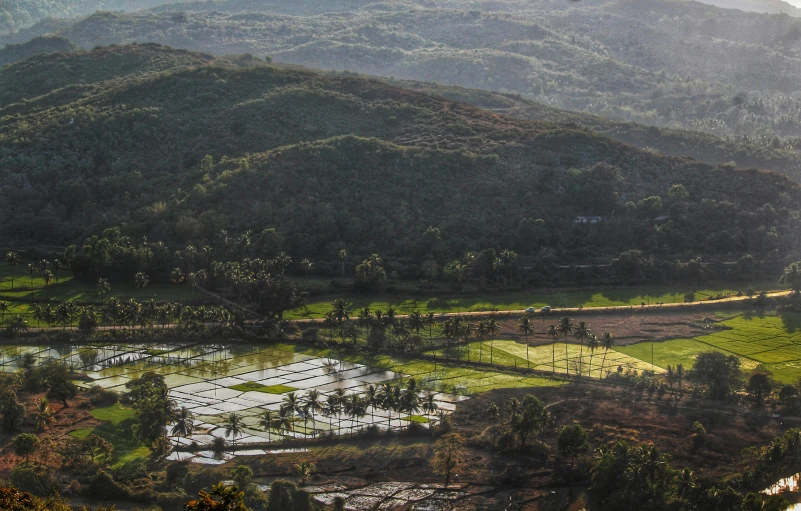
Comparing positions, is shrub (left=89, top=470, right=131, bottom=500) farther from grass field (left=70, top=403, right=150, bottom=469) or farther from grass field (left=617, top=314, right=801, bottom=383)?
grass field (left=617, top=314, right=801, bottom=383)

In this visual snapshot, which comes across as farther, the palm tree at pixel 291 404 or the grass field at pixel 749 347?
the grass field at pixel 749 347

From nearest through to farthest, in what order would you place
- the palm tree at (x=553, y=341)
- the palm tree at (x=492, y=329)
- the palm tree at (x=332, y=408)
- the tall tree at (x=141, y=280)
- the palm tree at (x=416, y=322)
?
the palm tree at (x=332, y=408) → the palm tree at (x=553, y=341) → the palm tree at (x=492, y=329) → the palm tree at (x=416, y=322) → the tall tree at (x=141, y=280)

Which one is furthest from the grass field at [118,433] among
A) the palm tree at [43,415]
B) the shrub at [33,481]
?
the shrub at [33,481]

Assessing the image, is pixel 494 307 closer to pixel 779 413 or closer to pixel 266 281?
pixel 266 281

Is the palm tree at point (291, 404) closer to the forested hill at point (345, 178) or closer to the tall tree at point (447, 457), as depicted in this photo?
the tall tree at point (447, 457)

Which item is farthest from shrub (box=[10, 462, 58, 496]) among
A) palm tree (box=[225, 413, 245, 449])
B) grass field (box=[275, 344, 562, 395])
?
grass field (box=[275, 344, 562, 395])

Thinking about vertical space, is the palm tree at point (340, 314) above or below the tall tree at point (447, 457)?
above

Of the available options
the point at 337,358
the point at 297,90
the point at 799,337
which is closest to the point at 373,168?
the point at 297,90
